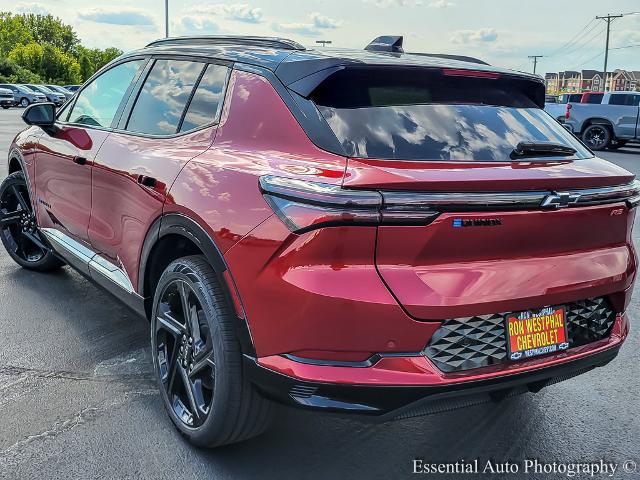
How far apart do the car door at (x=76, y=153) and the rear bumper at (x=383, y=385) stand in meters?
2.12

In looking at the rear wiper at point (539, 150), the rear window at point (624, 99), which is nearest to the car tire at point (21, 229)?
the rear wiper at point (539, 150)

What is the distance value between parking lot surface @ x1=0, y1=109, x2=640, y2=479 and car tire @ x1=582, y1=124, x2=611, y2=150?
733 inches

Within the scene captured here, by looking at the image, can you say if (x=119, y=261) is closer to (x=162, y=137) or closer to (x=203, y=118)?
(x=162, y=137)

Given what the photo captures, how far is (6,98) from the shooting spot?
42.6 metres

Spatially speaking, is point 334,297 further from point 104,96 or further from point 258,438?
point 104,96

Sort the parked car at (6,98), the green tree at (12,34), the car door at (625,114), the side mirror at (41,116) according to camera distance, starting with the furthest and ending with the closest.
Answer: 1. the green tree at (12,34)
2. the parked car at (6,98)
3. the car door at (625,114)
4. the side mirror at (41,116)

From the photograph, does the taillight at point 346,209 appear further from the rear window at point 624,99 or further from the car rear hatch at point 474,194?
the rear window at point 624,99

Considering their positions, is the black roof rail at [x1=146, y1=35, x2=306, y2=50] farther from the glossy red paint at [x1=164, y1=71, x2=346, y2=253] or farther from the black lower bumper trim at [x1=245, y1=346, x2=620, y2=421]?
the black lower bumper trim at [x1=245, y1=346, x2=620, y2=421]

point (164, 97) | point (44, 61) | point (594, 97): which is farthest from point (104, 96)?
point (44, 61)

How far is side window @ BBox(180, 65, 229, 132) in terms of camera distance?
10.5 ft

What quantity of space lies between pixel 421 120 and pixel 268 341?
107cm

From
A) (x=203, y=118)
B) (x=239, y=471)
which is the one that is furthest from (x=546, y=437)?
(x=203, y=118)

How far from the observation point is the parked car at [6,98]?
1670 inches

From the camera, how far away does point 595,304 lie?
113 inches
